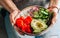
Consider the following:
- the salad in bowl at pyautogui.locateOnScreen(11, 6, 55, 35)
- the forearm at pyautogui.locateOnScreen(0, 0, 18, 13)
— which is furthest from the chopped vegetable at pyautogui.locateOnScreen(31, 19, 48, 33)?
the forearm at pyautogui.locateOnScreen(0, 0, 18, 13)

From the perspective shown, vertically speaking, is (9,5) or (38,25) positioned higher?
(9,5)

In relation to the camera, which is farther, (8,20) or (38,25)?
(8,20)

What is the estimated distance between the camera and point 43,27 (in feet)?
2.25

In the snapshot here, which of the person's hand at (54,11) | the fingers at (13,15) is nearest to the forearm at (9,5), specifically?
the fingers at (13,15)

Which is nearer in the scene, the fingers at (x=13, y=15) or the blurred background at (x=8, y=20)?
the fingers at (x=13, y=15)

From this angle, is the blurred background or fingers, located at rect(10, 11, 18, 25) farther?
the blurred background

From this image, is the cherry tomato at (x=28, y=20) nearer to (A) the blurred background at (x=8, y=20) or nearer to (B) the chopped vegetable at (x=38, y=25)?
(B) the chopped vegetable at (x=38, y=25)

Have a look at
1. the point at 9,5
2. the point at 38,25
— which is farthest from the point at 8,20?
the point at 38,25

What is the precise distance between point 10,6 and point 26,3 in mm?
107

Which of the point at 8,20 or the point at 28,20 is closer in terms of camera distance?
the point at 28,20

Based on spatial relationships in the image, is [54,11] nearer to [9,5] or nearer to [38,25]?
[38,25]

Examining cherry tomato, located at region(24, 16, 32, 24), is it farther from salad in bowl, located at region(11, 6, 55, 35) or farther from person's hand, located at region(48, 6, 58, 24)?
person's hand, located at region(48, 6, 58, 24)

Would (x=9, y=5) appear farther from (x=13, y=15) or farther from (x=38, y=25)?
(x=38, y=25)

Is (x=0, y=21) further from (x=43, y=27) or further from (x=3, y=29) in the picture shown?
(x=43, y=27)
